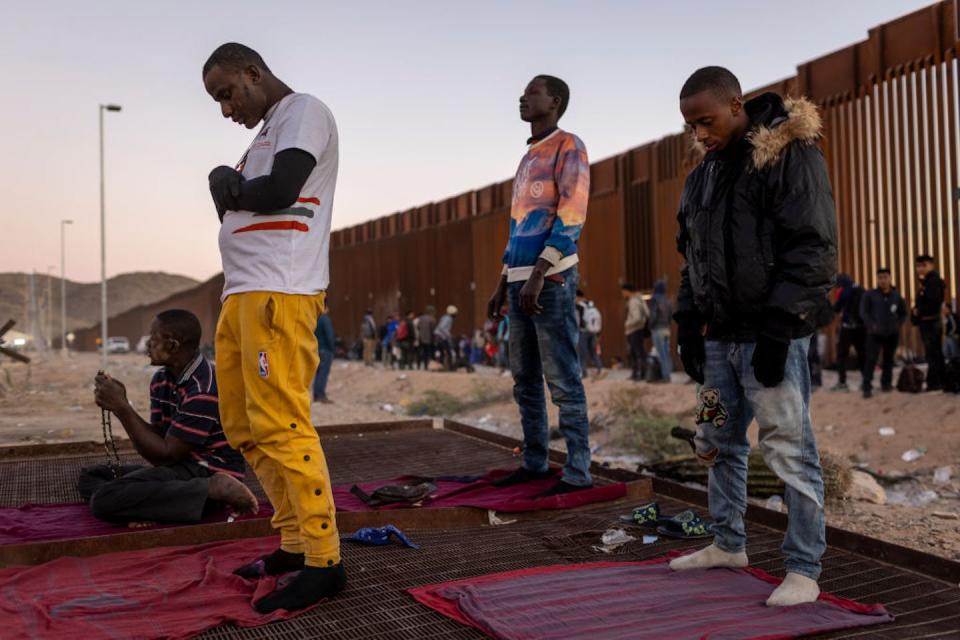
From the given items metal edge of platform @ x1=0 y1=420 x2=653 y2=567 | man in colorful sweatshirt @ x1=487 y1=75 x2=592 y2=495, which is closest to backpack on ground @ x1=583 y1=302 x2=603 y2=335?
man in colorful sweatshirt @ x1=487 y1=75 x2=592 y2=495

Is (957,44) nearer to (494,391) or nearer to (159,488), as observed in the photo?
(494,391)

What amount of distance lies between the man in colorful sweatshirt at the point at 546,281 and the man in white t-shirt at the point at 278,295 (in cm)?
172

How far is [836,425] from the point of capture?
392 inches

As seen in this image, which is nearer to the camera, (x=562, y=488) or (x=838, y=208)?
(x=562, y=488)

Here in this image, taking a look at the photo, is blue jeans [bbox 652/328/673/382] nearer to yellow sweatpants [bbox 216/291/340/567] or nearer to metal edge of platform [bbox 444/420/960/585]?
metal edge of platform [bbox 444/420/960/585]

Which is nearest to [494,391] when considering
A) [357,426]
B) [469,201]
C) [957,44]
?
[357,426]

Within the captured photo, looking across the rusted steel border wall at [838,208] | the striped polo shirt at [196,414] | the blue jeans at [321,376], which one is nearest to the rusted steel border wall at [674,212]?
the rusted steel border wall at [838,208]

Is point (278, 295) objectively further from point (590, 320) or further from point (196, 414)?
point (590, 320)

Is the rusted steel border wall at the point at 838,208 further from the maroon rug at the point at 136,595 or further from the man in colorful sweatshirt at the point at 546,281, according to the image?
the maroon rug at the point at 136,595

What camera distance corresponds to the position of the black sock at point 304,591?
276 cm

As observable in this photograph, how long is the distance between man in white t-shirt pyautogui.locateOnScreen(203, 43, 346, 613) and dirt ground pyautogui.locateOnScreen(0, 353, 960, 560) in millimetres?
3497

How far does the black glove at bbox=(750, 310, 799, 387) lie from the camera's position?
279 cm

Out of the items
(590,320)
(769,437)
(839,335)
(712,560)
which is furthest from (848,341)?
(769,437)

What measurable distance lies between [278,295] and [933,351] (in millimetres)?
9843
